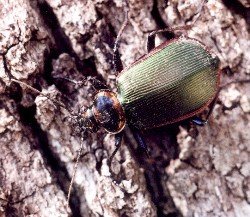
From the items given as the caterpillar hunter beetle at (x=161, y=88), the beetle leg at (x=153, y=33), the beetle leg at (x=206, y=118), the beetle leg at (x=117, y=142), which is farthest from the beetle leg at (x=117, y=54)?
the beetle leg at (x=206, y=118)

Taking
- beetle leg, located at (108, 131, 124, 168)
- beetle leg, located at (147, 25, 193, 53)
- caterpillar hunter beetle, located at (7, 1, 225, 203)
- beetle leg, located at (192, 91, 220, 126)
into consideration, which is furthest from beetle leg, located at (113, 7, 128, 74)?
beetle leg, located at (192, 91, 220, 126)

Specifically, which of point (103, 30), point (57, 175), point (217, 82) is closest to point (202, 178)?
point (217, 82)

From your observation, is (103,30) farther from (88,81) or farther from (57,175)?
(57,175)

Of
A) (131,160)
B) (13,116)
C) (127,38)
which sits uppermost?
(127,38)

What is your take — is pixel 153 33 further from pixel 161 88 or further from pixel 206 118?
pixel 206 118

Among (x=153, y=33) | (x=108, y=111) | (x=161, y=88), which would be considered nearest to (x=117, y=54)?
(x=153, y=33)

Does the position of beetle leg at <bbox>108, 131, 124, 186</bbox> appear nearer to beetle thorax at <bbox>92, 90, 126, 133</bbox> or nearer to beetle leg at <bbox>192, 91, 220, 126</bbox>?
beetle thorax at <bbox>92, 90, 126, 133</bbox>

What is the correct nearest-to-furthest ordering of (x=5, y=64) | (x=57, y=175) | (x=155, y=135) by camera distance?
1. (x=5, y=64)
2. (x=57, y=175)
3. (x=155, y=135)
